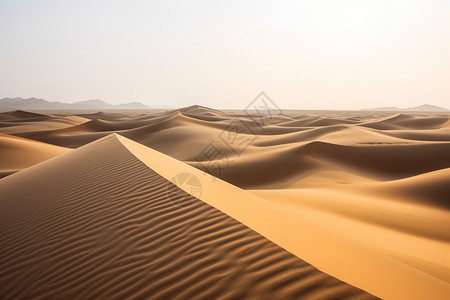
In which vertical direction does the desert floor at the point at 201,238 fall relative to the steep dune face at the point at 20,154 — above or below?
above

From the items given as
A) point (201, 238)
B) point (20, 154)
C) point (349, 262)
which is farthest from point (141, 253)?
point (20, 154)

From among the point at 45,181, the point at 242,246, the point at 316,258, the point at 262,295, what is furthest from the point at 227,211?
the point at 45,181

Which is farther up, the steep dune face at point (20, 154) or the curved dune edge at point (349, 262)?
the curved dune edge at point (349, 262)

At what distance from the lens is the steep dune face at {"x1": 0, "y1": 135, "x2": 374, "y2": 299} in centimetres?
187

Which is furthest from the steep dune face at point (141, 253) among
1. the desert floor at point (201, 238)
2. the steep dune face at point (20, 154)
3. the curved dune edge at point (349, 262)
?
the steep dune face at point (20, 154)

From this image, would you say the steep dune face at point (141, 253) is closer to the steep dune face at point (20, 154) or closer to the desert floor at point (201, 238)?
the desert floor at point (201, 238)

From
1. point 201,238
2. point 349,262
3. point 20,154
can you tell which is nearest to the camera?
point 349,262

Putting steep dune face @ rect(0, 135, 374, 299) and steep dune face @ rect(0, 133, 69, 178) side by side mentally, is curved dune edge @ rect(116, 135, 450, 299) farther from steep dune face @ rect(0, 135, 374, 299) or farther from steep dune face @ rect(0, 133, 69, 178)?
steep dune face @ rect(0, 133, 69, 178)

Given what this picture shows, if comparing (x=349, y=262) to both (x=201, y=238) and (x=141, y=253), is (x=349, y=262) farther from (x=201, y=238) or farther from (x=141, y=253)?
(x=141, y=253)

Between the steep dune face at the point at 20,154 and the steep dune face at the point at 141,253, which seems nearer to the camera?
the steep dune face at the point at 141,253

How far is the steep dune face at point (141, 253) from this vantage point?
6.13 feet

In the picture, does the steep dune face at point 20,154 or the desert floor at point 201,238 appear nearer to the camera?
the desert floor at point 201,238

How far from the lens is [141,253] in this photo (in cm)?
238

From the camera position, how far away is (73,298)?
207 cm
